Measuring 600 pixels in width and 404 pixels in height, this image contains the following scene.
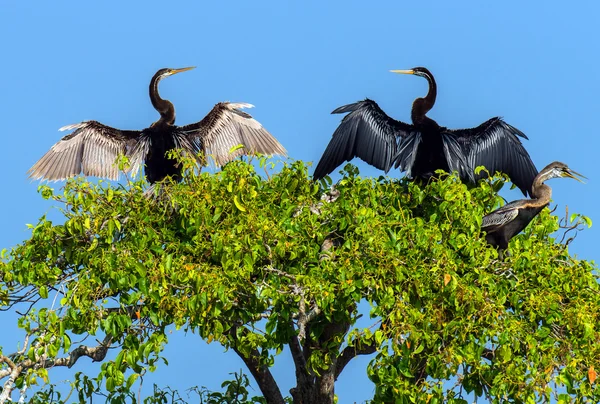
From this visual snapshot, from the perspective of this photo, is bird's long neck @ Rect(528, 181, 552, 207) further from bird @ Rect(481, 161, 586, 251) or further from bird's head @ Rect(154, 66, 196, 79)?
bird's head @ Rect(154, 66, 196, 79)

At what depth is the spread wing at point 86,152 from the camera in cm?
1309

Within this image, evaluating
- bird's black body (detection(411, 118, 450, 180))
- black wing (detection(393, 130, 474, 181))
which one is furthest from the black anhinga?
bird's black body (detection(411, 118, 450, 180))

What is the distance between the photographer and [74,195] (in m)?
9.97

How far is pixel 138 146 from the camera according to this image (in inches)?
514

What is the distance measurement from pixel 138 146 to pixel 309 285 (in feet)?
14.8

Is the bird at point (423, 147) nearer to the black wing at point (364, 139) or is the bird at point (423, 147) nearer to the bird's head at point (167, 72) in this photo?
the black wing at point (364, 139)

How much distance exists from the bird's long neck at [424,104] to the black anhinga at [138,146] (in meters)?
1.86

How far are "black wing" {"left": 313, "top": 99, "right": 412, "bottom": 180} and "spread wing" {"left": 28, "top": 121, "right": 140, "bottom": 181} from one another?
2.37m

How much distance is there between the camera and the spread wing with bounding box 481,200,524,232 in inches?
433

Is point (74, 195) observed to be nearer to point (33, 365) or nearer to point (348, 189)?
point (33, 365)

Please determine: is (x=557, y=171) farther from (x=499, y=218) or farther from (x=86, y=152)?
(x=86, y=152)

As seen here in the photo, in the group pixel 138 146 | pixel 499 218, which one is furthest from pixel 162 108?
pixel 499 218

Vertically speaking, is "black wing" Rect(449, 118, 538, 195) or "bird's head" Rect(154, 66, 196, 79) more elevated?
"bird's head" Rect(154, 66, 196, 79)

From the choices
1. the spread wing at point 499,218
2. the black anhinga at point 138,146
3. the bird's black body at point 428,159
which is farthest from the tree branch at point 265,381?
the black anhinga at point 138,146
